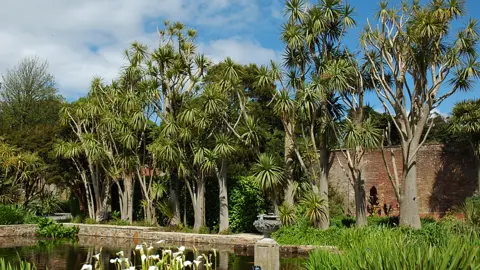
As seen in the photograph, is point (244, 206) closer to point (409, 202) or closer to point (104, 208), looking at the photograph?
point (409, 202)

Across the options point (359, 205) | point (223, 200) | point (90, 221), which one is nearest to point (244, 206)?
point (223, 200)

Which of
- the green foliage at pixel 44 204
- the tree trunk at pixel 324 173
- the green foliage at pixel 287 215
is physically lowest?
the green foliage at pixel 287 215

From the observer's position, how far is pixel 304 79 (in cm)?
1642

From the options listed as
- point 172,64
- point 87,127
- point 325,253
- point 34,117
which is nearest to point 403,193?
point 172,64

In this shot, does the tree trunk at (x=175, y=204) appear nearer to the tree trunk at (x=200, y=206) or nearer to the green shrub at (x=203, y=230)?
the tree trunk at (x=200, y=206)

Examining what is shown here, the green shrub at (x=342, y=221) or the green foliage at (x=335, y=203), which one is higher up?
the green foliage at (x=335, y=203)

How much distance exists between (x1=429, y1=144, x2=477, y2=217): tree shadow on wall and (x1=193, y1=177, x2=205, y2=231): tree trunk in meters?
9.20

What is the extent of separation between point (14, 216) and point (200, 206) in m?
6.69

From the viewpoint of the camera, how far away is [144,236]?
57.2 feet

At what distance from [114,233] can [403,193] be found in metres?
9.92

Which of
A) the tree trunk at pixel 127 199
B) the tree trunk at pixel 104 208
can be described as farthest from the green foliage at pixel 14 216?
the tree trunk at pixel 127 199

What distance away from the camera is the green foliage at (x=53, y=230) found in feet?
58.2

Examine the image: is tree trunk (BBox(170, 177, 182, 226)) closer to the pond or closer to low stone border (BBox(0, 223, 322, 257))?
low stone border (BBox(0, 223, 322, 257))

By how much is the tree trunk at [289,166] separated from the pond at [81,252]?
2.79 meters
